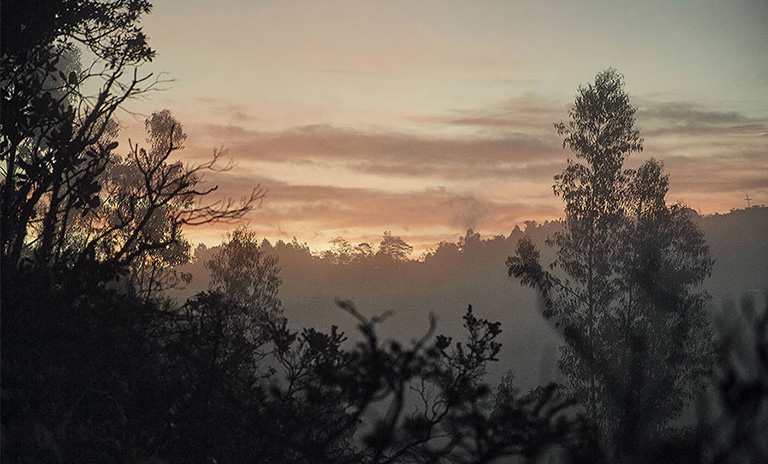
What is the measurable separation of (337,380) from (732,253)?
199 metres

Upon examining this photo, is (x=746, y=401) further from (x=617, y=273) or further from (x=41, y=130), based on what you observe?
(x=617, y=273)

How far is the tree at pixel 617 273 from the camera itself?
27.0m

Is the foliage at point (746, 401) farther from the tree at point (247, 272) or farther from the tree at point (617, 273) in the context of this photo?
the tree at point (247, 272)

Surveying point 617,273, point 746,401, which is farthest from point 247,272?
point 746,401

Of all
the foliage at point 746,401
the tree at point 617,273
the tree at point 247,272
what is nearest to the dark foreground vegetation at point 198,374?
the foliage at point 746,401

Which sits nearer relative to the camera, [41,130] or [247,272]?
[41,130]

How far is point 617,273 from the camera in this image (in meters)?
28.6

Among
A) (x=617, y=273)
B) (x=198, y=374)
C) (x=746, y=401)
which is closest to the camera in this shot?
(x=746, y=401)

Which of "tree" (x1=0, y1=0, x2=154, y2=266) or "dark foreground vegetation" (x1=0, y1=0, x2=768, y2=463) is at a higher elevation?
"tree" (x1=0, y1=0, x2=154, y2=266)

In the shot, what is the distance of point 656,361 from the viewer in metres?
27.8

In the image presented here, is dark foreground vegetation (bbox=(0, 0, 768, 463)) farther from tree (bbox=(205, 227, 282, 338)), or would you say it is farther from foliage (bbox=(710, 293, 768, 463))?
tree (bbox=(205, 227, 282, 338))

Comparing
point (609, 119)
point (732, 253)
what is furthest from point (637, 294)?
point (732, 253)

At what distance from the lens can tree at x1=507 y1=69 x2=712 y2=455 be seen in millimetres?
27031

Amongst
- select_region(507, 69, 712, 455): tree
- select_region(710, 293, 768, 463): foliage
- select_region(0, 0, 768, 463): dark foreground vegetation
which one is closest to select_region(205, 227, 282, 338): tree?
select_region(507, 69, 712, 455): tree
